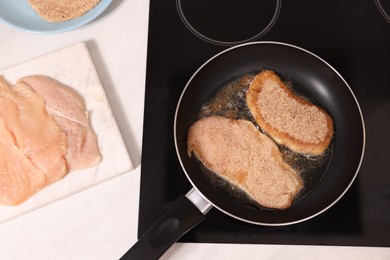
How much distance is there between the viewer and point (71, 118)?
37.4 inches

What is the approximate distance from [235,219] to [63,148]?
399mm

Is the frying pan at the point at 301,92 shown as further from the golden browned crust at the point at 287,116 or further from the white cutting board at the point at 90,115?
the white cutting board at the point at 90,115

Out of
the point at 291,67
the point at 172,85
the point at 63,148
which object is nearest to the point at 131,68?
the point at 172,85

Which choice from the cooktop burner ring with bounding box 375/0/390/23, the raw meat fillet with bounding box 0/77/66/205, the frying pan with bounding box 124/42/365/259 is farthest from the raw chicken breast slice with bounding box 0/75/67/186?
the cooktop burner ring with bounding box 375/0/390/23

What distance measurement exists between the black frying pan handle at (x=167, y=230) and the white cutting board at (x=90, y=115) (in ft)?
0.54

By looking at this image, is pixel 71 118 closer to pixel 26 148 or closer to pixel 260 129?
pixel 26 148

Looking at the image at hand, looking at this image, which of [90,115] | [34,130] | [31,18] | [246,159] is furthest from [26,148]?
[246,159]

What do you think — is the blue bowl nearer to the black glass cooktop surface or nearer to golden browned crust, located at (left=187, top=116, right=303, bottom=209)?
the black glass cooktop surface

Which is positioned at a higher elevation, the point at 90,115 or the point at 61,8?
the point at 61,8

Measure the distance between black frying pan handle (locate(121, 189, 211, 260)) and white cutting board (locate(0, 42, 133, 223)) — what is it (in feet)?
0.54

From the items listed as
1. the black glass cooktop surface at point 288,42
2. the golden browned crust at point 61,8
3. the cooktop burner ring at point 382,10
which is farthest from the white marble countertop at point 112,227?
the cooktop burner ring at point 382,10

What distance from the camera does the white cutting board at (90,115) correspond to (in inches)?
36.0

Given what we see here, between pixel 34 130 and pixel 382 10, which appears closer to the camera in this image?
pixel 34 130

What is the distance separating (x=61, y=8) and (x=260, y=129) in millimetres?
554
